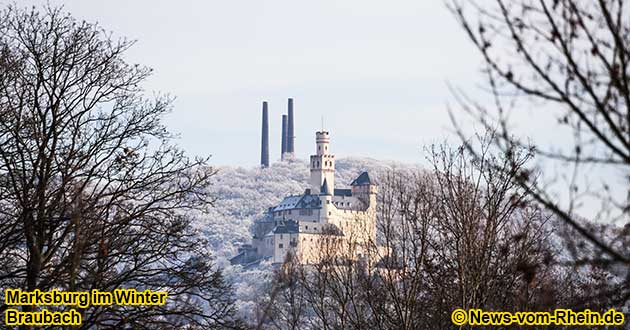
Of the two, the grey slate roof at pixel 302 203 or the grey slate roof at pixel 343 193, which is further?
the grey slate roof at pixel 343 193

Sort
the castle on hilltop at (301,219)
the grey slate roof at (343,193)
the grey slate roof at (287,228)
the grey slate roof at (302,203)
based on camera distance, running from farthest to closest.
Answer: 1. the grey slate roof at (343,193)
2. the grey slate roof at (302,203)
3. the grey slate roof at (287,228)
4. the castle on hilltop at (301,219)

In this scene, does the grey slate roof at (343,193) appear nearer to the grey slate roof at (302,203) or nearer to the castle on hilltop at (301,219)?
the castle on hilltop at (301,219)

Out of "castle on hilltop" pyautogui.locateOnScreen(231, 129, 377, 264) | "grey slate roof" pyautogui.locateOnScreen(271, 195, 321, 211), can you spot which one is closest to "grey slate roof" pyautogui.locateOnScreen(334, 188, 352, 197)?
"castle on hilltop" pyautogui.locateOnScreen(231, 129, 377, 264)

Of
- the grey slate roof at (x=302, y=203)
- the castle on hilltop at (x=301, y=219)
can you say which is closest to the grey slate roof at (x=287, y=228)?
the castle on hilltop at (x=301, y=219)

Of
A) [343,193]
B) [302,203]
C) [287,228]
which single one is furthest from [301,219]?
[343,193]

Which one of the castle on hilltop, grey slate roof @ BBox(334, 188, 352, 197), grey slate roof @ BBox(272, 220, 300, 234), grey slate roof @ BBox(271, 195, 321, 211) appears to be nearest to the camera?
the castle on hilltop

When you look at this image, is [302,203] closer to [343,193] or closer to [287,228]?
[343,193]

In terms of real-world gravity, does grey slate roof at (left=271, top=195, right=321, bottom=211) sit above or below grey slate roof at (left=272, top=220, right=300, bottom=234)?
above

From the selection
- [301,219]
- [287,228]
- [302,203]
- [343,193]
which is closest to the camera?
[287,228]

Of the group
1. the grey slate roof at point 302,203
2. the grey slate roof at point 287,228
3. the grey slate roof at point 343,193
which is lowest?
the grey slate roof at point 287,228

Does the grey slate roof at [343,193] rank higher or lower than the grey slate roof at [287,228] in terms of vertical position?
higher

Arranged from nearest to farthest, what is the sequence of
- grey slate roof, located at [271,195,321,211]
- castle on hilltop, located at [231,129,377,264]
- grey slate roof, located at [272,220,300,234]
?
castle on hilltop, located at [231,129,377,264] → grey slate roof, located at [272,220,300,234] → grey slate roof, located at [271,195,321,211]

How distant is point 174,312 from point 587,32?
11715 mm

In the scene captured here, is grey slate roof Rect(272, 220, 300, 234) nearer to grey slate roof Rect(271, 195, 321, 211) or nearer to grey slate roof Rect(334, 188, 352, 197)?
grey slate roof Rect(271, 195, 321, 211)
